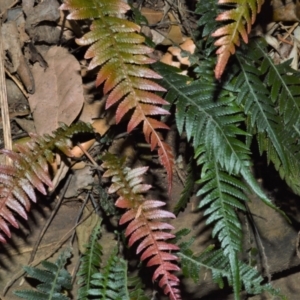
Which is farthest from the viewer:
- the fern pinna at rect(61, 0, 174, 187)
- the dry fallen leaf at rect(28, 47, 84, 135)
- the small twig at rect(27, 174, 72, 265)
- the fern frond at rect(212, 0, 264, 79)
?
the small twig at rect(27, 174, 72, 265)

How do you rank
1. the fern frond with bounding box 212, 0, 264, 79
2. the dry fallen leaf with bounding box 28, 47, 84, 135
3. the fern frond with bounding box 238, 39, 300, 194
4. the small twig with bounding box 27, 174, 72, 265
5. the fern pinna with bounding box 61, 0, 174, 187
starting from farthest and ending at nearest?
the small twig with bounding box 27, 174, 72, 265, the dry fallen leaf with bounding box 28, 47, 84, 135, the fern frond with bounding box 238, 39, 300, 194, the fern pinna with bounding box 61, 0, 174, 187, the fern frond with bounding box 212, 0, 264, 79

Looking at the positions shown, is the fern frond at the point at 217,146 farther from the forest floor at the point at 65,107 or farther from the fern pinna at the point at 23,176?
the fern pinna at the point at 23,176

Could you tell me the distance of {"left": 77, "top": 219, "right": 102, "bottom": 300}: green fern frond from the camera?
8.29 feet

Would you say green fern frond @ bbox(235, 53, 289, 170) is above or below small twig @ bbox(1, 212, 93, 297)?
above

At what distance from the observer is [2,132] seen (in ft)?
8.44

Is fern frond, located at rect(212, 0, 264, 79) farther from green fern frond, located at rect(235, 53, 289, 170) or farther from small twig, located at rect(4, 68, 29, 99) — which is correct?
small twig, located at rect(4, 68, 29, 99)

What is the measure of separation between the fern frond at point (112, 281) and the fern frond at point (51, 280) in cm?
13

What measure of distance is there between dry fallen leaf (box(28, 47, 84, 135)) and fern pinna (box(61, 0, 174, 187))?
0.39 metres

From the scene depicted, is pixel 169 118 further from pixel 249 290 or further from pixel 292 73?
pixel 249 290

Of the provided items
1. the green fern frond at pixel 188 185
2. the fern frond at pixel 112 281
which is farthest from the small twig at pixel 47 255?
the green fern frond at pixel 188 185

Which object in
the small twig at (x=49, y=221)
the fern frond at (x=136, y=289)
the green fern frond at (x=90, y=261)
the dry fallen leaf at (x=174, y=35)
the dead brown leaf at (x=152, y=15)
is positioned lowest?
the fern frond at (x=136, y=289)

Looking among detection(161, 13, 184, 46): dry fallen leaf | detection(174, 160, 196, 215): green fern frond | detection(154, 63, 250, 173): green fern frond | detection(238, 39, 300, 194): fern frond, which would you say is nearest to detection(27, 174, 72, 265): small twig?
detection(174, 160, 196, 215): green fern frond

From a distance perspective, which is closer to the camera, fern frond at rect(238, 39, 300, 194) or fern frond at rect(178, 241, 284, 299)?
fern frond at rect(238, 39, 300, 194)

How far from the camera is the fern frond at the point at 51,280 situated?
2.41 meters
